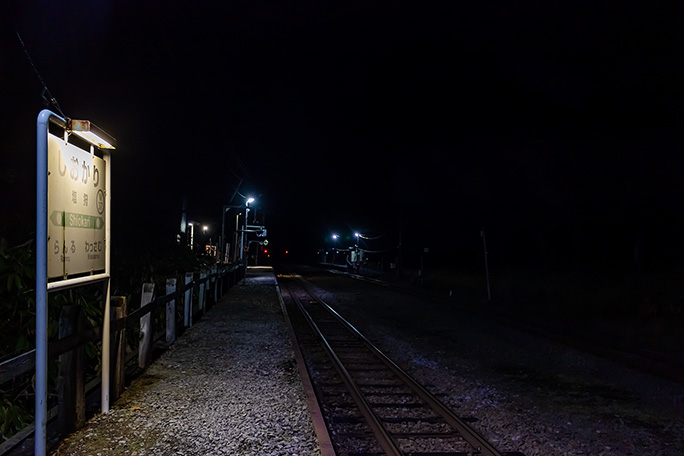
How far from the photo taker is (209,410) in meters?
5.69

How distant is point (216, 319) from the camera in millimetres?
13609

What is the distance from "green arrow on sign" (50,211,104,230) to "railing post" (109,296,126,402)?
1157 millimetres

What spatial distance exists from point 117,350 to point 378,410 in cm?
329

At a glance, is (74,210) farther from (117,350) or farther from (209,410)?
(209,410)

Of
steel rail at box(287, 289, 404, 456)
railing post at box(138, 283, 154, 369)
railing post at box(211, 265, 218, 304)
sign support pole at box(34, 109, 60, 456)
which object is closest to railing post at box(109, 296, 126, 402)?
railing post at box(138, 283, 154, 369)

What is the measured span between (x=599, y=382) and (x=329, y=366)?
4.49 m

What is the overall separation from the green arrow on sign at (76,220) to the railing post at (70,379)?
82cm

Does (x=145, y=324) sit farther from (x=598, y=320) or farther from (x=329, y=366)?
(x=598, y=320)

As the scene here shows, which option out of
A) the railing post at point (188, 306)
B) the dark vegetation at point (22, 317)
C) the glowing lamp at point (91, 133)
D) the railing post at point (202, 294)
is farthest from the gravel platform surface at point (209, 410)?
the railing post at point (202, 294)

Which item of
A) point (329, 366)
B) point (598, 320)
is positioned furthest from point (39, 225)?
point (598, 320)

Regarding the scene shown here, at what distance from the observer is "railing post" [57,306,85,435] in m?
4.73

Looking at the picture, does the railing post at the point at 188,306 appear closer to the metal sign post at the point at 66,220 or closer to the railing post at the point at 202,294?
the railing post at the point at 202,294

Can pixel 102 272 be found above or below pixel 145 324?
above

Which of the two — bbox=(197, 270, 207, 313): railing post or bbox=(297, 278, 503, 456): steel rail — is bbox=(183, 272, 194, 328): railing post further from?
→ bbox=(297, 278, 503, 456): steel rail
